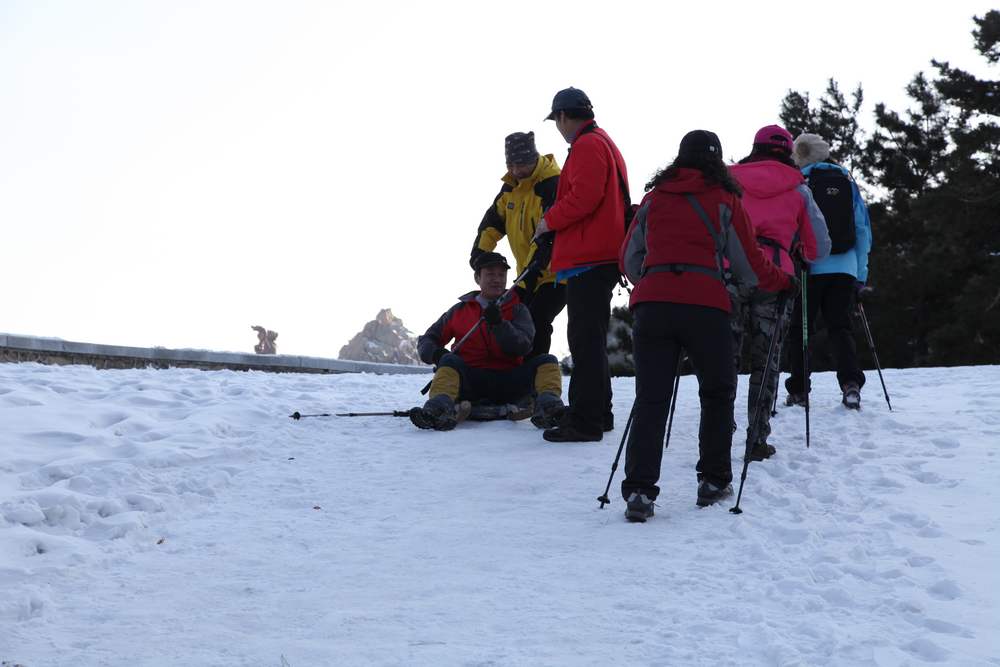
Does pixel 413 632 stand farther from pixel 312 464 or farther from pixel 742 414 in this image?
pixel 742 414

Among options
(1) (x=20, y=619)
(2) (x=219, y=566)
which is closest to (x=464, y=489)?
(2) (x=219, y=566)

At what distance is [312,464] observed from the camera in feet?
22.9

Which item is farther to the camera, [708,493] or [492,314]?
[492,314]

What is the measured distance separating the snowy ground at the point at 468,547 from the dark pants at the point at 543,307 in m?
0.72

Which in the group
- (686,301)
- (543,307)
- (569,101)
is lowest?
(686,301)

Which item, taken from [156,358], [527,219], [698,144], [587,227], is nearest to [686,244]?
[698,144]

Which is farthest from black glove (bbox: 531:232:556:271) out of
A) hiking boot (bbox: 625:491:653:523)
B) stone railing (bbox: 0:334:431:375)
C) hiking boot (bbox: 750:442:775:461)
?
stone railing (bbox: 0:334:431:375)

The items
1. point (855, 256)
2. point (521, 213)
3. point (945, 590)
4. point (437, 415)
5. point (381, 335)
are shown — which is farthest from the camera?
point (381, 335)

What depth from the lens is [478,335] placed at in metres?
8.05

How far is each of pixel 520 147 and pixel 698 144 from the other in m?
2.26

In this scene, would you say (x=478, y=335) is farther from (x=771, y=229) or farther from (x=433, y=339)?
(x=771, y=229)

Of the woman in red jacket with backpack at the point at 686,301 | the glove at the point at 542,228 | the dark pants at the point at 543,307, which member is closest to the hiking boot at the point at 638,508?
the woman in red jacket with backpack at the point at 686,301

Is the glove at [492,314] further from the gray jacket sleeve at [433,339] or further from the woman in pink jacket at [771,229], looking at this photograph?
the woman in pink jacket at [771,229]

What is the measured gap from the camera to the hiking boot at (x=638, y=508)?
5406 mm
